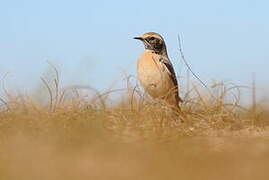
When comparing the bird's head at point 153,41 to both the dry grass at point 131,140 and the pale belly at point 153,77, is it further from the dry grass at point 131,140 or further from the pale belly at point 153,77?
the dry grass at point 131,140

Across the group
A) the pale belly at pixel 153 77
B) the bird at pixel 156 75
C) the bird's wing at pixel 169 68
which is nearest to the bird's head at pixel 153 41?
the bird at pixel 156 75

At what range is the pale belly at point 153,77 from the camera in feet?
26.9

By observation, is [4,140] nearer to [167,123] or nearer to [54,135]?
[54,135]

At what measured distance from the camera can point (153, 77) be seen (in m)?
8.22

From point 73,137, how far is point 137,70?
3.22 meters

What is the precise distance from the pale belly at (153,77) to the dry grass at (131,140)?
93cm

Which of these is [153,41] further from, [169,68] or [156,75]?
[156,75]

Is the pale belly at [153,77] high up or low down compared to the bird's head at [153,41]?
down

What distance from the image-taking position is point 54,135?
547 centimetres

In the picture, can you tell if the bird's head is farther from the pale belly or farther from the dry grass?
the dry grass

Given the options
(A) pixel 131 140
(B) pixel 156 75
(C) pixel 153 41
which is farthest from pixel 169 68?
(A) pixel 131 140

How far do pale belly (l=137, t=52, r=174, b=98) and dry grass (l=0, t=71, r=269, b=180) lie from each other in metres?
0.93

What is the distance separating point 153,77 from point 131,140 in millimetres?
2889

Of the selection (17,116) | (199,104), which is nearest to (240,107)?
(199,104)
